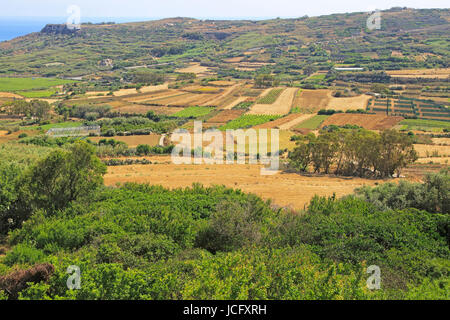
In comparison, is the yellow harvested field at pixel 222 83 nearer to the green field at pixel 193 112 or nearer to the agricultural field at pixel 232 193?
the agricultural field at pixel 232 193

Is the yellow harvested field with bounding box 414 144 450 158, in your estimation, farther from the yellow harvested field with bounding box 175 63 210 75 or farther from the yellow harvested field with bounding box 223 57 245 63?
the yellow harvested field with bounding box 223 57 245 63

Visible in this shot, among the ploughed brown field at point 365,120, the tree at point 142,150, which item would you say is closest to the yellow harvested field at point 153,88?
the ploughed brown field at point 365,120

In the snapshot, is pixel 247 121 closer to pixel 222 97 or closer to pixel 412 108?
pixel 222 97

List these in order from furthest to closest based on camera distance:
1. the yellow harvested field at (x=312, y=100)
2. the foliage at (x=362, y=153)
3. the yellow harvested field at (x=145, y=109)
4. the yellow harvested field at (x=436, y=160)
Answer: the yellow harvested field at (x=312, y=100) → the yellow harvested field at (x=145, y=109) → the yellow harvested field at (x=436, y=160) → the foliage at (x=362, y=153)

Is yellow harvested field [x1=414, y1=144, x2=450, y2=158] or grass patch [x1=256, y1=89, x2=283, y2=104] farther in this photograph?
grass patch [x1=256, y1=89, x2=283, y2=104]

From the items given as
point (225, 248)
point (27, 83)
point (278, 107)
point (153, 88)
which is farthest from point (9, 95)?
point (225, 248)

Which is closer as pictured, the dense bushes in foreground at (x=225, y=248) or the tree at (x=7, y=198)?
the dense bushes in foreground at (x=225, y=248)

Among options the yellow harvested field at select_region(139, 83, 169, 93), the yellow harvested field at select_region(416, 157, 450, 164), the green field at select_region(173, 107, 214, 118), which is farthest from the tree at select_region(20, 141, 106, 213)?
the yellow harvested field at select_region(139, 83, 169, 93)
